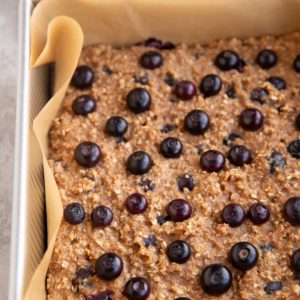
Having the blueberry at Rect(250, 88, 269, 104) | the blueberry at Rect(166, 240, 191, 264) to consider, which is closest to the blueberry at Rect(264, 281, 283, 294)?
the blueberry at Rect(166, 240, 191, 264)

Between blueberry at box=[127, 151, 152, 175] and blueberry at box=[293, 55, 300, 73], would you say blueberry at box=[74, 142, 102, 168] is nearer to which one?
blueberry at box=[127, 151, 152, 175]

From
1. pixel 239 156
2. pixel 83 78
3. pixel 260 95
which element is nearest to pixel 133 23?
pixel 83 78

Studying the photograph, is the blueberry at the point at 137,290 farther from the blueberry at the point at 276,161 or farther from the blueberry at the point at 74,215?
the blueberry at the point at 276,161

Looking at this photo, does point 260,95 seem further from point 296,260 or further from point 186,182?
point 296,260

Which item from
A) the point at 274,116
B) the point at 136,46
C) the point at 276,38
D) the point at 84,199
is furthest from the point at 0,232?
the point at 276,38

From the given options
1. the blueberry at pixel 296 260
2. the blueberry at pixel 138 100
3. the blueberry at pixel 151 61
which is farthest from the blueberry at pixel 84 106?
the blueberry at pixel 296 260
